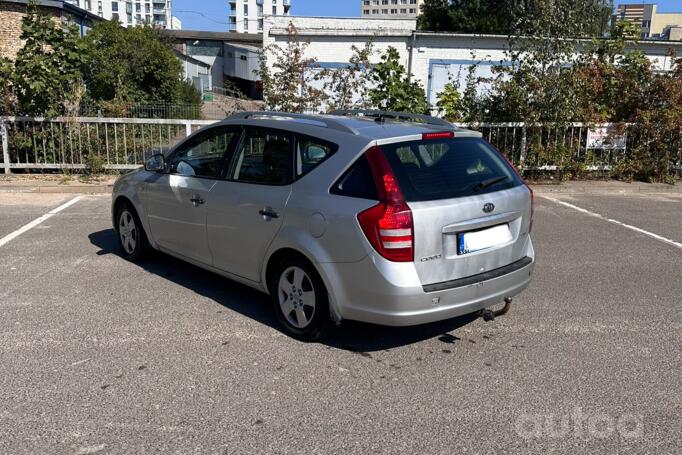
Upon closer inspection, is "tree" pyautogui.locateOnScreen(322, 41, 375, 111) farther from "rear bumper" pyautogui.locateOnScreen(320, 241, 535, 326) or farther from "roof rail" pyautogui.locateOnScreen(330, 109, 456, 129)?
"rear bumper" pyautogui.locateOnScreen(320, 241, 535, 326)

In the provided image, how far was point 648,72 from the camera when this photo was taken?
12.5 meters

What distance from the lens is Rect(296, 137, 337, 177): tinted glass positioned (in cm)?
426

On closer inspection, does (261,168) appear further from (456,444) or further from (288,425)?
(456,444)

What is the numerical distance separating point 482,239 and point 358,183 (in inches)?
37.2

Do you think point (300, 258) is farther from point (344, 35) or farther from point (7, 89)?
point (344, 35)

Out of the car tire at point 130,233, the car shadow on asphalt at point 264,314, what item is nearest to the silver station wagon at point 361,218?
the car shadow on asphalt at point 264,314

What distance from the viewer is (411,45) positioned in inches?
954

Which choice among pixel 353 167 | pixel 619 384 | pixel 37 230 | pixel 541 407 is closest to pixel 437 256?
pixel 353 167

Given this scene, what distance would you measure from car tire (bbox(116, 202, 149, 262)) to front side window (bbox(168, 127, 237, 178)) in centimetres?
91

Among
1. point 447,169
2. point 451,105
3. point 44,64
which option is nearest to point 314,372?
point 447,169

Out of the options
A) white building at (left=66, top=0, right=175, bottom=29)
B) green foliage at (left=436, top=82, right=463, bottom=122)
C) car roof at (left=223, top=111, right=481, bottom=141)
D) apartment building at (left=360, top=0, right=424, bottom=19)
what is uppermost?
apartment building at (left=360, top=0, right=424, bottom=19)

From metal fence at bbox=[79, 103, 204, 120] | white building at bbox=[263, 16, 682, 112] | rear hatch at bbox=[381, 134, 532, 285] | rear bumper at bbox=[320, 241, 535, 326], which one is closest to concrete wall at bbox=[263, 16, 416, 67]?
white building at bbox=[263, 16, 682, 112]

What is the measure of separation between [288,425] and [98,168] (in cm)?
968

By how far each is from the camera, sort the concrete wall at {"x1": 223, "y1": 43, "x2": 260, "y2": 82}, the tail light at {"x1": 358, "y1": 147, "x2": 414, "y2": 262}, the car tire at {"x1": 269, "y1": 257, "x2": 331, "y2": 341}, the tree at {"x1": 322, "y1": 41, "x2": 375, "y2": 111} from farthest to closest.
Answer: the concrete wall at {"x1": 223, "y1": 43, "x2": 260, "y2": 82} → the tree at {"x1": 322, "y1": 41, "x2": 375, "y2": 111} → the car tire at {"x1": 269, "y1": 257, "x2": 331, "y2": 341} → the tail light at {"x1": 358, "y1": 147, "x2": 414, "y2": 262}
